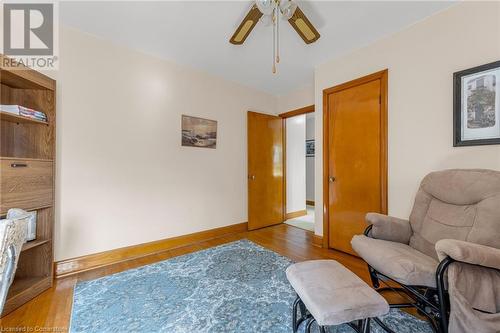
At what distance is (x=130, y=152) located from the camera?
2439 millimetres

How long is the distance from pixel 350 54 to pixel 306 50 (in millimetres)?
549

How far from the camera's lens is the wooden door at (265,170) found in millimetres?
3613

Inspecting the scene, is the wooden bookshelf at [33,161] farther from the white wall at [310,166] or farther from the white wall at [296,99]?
the white wall at [310,166]

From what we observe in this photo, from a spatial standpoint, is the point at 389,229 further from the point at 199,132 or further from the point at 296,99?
the point at 296,99

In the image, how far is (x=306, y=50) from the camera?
99.2 inches

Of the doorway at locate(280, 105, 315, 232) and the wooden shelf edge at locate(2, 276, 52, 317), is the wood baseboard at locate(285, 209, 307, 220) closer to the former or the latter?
the doorway at locate(280, 105, 315, 232)

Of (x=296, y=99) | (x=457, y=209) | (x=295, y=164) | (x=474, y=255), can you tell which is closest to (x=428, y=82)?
(x=457, y=209)

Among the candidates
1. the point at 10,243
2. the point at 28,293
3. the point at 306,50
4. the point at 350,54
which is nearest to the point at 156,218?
the point at 28,293

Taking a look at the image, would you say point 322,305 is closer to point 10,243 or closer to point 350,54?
point 10,243

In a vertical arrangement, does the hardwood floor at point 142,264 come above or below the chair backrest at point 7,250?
below

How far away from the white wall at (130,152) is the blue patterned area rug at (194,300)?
1.87 feet

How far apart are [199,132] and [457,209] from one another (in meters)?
2.82

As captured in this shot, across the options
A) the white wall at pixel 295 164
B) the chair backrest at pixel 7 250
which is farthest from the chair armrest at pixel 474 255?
the white wall at pixel 295 164

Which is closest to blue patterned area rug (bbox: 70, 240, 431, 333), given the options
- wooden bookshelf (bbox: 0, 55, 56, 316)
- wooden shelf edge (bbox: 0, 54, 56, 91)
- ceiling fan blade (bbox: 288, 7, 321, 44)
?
wooden bookshelf (bbox: 0, 55, 56, 316)
